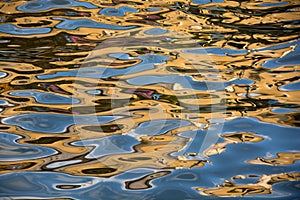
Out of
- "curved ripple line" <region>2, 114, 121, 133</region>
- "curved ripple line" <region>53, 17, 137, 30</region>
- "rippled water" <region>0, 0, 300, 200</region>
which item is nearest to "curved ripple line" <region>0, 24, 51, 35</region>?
"rippled water" <region>0, 0, 300, 200</region>

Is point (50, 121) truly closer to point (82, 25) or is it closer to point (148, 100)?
point (148, 100)

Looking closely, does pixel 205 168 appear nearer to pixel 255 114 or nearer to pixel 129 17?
pixel 255 114

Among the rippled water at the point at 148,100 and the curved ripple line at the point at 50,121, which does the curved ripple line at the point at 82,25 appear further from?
the curved ripple line at the point at 50,121

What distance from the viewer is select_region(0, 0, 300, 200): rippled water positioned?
7.79 ft

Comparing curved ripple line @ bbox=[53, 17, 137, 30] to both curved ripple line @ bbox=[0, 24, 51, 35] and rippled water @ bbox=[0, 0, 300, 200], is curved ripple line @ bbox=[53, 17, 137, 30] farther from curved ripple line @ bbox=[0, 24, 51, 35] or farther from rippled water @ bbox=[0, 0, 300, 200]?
curved ripple line @ bbox=[0, 24, 51, 35]

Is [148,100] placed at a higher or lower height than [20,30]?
lower

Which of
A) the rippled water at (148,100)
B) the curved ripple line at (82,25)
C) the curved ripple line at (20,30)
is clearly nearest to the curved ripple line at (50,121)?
the rippled water at (148,100)

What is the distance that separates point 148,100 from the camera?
3215 mm

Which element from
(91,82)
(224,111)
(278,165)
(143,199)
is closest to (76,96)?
(91,82)

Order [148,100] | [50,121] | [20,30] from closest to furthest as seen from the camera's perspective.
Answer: [50,121] → [148,100] → [20,30]

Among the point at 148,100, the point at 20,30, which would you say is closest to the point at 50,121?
the point at 148,100

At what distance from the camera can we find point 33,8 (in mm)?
4844

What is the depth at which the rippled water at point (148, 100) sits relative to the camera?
93.5 inches

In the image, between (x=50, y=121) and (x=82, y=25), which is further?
(x=82, y=25)
